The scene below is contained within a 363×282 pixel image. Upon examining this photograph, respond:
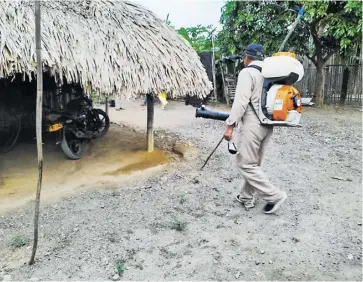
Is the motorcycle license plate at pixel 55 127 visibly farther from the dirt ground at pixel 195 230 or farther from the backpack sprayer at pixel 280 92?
the backpack sprayer at pixel 280 92

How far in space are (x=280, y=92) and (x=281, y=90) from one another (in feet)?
0.08

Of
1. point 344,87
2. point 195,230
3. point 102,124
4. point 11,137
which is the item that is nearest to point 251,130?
point 195,230

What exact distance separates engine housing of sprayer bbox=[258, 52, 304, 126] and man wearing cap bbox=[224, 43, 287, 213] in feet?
0.39

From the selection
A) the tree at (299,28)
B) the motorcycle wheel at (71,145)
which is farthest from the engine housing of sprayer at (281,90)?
the tree at (299,28)

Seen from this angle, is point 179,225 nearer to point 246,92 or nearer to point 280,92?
point 246,92

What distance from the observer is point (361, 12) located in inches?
376

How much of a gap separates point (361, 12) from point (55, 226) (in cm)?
963

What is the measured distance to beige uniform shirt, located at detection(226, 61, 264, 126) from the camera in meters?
3.73

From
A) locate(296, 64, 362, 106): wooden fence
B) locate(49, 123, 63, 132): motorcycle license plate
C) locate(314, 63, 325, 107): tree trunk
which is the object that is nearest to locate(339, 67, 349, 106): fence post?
locate(296, 64, 362, 106): wooden fence

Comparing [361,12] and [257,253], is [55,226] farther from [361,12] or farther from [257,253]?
[361,12]

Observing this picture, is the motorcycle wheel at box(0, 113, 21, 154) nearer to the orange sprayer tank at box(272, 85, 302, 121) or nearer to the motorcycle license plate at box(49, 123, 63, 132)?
the motorcycle license plate at box(49, 123, 63, 132)

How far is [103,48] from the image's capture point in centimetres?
534

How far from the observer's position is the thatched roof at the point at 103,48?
455 cm

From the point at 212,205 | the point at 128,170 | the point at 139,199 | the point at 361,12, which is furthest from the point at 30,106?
the point at 361,12
